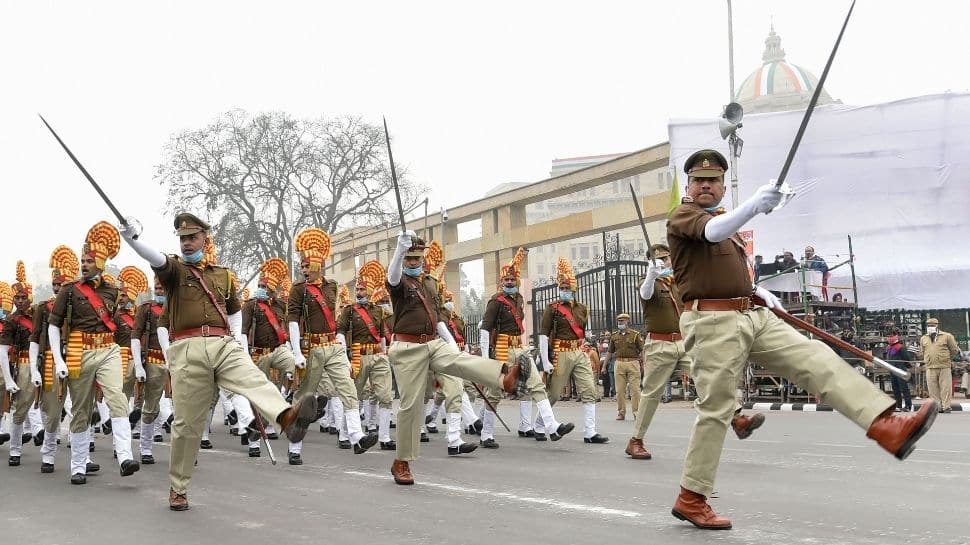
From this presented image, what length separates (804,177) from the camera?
28656 mm

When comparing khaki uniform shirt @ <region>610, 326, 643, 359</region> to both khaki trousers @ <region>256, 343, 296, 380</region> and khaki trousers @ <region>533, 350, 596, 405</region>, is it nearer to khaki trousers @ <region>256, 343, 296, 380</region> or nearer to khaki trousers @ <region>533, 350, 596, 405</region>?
khaki trousers @ <region>533, 350, 596, 405</region>

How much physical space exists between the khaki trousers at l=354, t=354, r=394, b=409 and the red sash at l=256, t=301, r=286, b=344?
3.87 ft

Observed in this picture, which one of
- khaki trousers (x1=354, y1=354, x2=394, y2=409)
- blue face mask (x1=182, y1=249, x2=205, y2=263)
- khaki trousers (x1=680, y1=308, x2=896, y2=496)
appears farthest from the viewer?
khaki trousers (x1=354, y1=354, x2=394, y2=409)

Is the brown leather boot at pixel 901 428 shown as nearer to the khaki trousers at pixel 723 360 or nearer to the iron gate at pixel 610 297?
the khaki trousers at pixel 723 360

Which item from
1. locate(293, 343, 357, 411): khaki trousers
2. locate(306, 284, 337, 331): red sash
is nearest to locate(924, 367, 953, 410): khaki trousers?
locate(293, 343, 357, 411): khaki trousers

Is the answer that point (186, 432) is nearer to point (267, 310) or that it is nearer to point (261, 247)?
point (267, 310)

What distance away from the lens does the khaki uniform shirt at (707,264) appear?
21.0 feet

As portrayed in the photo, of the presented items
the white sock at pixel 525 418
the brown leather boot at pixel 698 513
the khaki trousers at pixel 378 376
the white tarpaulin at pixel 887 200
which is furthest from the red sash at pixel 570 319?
the white tarpaulin at pixel 887 200

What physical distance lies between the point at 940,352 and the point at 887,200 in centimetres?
962

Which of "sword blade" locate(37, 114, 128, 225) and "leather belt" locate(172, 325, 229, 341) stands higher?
"sword blade" locate(37, 114, 128, 225)

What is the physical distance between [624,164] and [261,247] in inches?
999

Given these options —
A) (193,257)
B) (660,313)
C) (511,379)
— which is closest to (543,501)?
(511,379)

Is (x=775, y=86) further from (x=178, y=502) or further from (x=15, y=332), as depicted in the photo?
(x=178, y=502)

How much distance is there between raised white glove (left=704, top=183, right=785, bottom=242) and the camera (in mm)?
5512
